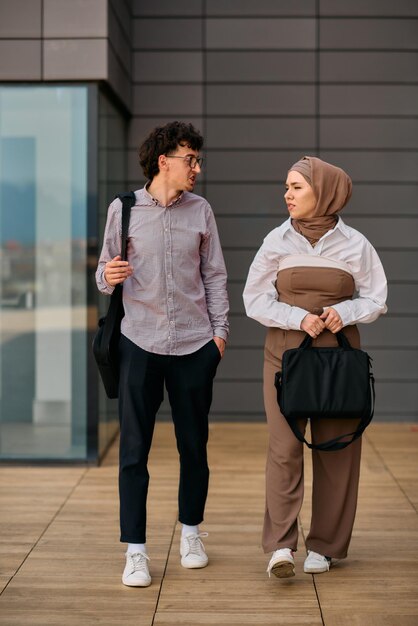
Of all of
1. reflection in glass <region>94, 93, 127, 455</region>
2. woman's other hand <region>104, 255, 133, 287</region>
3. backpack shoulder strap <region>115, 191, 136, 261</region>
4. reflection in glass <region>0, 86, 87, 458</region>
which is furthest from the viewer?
reflection in glass <region>94, 93, 127, 455</region>

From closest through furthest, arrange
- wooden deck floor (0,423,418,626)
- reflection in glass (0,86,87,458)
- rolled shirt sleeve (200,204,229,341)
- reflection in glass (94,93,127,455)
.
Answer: wooden deck floor (0,423,418,626)
rolled shirt sleeve (200,204,229,341)
reflection in glass (0,86,87,458)
reflection in glass (94,93,127,455)

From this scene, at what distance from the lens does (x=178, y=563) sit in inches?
145

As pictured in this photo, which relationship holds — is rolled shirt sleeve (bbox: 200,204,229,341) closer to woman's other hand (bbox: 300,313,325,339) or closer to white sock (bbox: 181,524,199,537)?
woman's other hand (bbox: 300,313,325,339)

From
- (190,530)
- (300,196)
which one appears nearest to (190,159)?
(300,196)

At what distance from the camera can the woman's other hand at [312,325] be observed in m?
3.36

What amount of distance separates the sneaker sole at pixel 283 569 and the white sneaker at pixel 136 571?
1.45 feet

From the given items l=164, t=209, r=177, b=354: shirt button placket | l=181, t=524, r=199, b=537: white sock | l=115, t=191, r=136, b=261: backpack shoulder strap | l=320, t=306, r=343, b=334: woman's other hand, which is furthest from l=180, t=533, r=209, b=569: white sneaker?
l=115, t=191, r=136, b=261: backpack shoulder strap

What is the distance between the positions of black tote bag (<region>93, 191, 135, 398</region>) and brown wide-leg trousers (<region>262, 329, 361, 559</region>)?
0.54m

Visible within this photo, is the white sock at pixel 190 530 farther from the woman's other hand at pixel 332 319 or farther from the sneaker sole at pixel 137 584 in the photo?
the woman's other hand at pixel 332 319

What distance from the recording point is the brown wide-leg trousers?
3.42m

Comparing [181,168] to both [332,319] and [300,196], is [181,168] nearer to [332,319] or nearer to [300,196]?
[300,196]

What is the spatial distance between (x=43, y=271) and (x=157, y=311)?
2.23 meters

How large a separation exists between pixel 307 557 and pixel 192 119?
4.14 metres

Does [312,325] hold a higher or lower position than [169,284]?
lower
